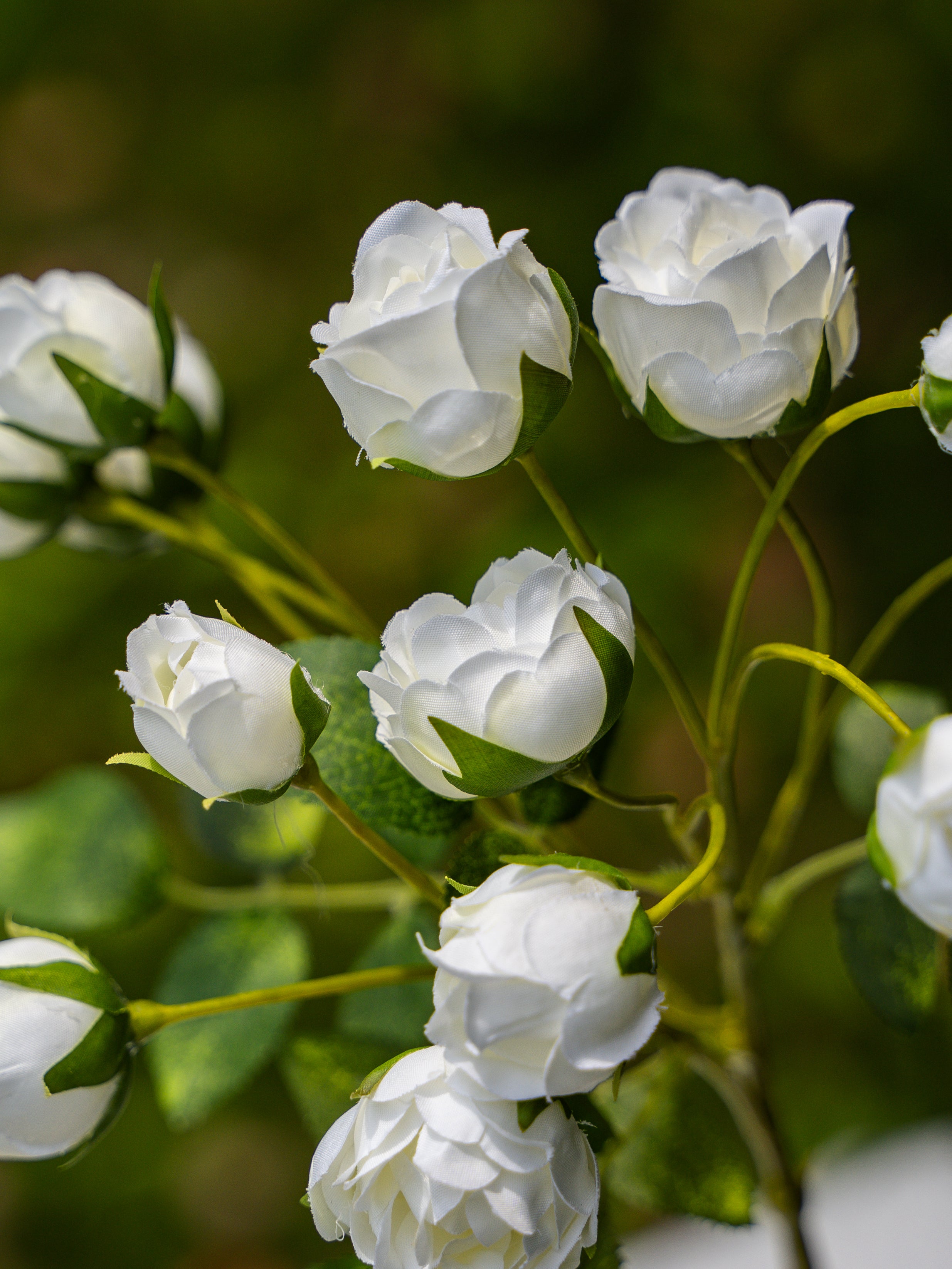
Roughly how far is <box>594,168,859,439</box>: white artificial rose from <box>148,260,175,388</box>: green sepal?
14 centimetres

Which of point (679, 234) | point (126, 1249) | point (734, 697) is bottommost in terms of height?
point (126, 1249)

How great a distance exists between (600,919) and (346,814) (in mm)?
74

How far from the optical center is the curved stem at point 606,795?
24cm

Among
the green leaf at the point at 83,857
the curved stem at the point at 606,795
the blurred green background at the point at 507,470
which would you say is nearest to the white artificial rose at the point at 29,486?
the green leaf at the point at 83,857

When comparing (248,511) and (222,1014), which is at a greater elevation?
(248,511)

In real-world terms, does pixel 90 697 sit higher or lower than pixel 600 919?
lower

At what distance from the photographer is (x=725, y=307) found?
0.77 feet

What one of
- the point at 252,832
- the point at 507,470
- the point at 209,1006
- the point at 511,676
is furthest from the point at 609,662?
the point at 507,470

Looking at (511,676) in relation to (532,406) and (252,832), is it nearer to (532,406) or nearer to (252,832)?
(532,406)

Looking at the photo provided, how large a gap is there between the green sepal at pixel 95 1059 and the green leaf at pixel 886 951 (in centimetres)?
22

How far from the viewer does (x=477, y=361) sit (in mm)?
219

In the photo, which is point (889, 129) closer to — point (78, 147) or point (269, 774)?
point (78, 147)

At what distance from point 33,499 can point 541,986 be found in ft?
0.83

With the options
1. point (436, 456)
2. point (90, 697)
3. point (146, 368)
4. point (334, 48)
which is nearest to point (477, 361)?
point (436, 456)
